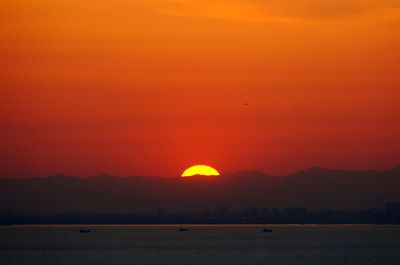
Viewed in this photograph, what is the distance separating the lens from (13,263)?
504 feet

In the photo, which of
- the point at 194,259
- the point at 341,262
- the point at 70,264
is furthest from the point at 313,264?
the point at 70,264

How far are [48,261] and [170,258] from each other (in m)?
19.3

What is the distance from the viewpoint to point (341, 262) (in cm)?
15625

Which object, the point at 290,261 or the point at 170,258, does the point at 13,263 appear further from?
the point at 290,261

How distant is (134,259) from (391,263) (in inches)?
1408

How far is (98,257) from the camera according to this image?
174375 millimetres

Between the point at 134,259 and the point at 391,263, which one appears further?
the point at 134,259

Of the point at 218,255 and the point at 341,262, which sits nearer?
the point at 341,262

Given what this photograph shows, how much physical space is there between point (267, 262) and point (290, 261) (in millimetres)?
4751

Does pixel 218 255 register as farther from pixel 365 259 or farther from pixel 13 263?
pixel 13 263

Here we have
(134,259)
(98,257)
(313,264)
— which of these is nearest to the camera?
(313,264)

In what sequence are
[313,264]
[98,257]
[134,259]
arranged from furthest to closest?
[98,257], [134,259], [313,264]

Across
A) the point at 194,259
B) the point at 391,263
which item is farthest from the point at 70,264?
the point at 391,263

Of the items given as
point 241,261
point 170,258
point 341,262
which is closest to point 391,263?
point 341,262
